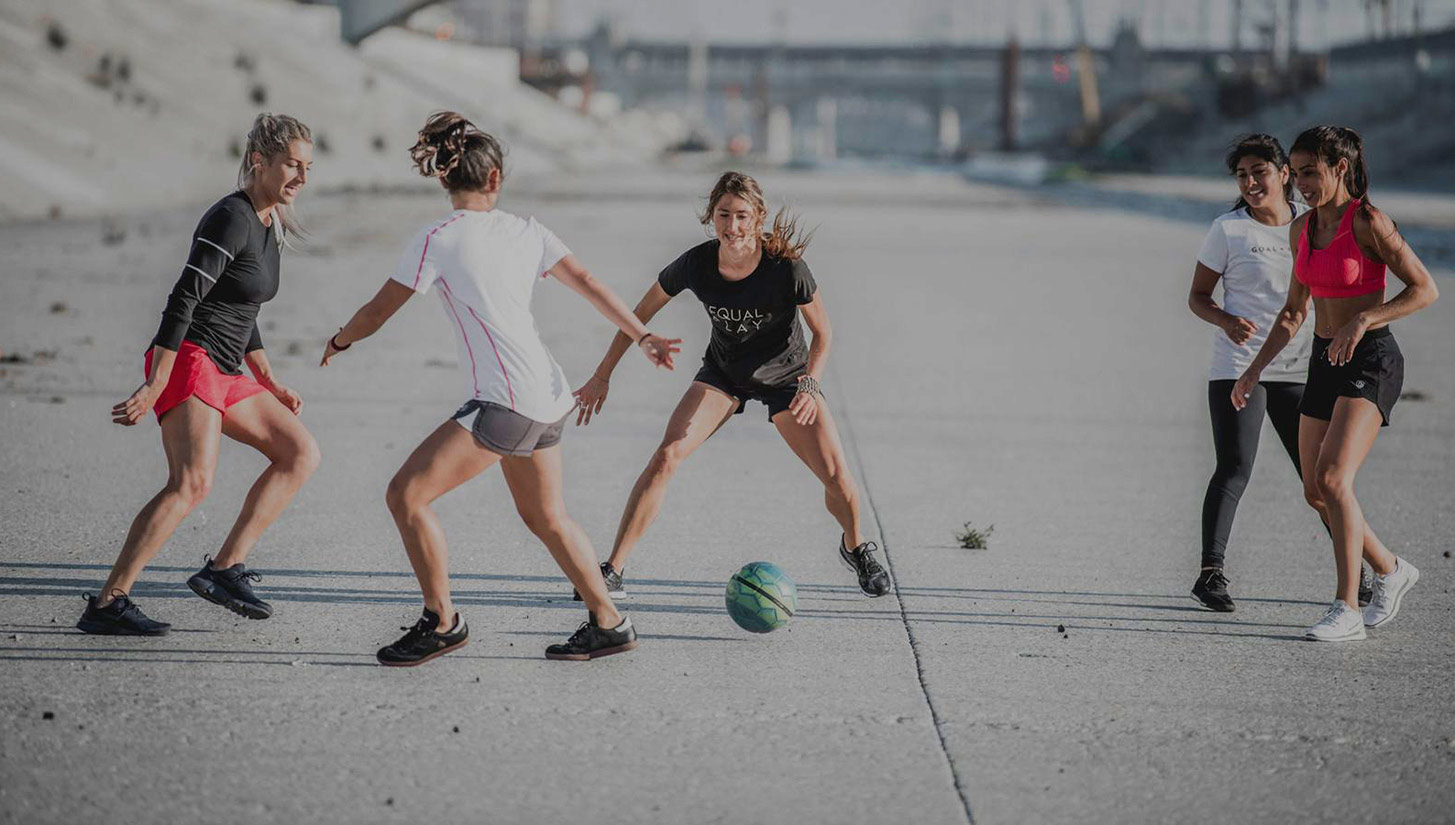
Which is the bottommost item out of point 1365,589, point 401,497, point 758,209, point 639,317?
point 1365,589

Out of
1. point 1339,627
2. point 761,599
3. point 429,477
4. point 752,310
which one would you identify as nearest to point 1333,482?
point 1339,627

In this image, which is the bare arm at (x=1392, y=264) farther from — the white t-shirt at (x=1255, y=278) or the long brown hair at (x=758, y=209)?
the long brown hair at (x=758, y=209)

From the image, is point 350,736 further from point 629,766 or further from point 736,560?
point 736,560

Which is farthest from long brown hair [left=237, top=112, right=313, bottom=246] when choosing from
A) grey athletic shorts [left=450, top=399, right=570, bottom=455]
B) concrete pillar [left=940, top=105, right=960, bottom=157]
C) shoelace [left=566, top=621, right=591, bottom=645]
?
concrete pillar [left=940, top=105, right=960, bottom=157]

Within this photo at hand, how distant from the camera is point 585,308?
18.0m

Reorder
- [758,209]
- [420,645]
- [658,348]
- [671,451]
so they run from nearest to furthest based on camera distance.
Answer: [658,348]
[420,645]
[758,209]
[671,451]

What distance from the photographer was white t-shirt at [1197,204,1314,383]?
6430 millimetres

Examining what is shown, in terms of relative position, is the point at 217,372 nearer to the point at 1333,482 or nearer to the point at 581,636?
the point at 581,636

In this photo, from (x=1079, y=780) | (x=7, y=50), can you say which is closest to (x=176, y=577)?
(x=1079, y=780)

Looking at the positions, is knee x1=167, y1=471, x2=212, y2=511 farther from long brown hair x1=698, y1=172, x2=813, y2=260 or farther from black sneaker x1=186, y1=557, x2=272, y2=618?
long brown hair x1=698, y1=172, x2=813, y2=260

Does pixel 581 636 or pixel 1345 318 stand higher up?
pixel 1345 318

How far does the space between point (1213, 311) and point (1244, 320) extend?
0.42 feet

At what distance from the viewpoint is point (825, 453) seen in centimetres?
639

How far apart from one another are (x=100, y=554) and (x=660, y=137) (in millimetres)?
132041
